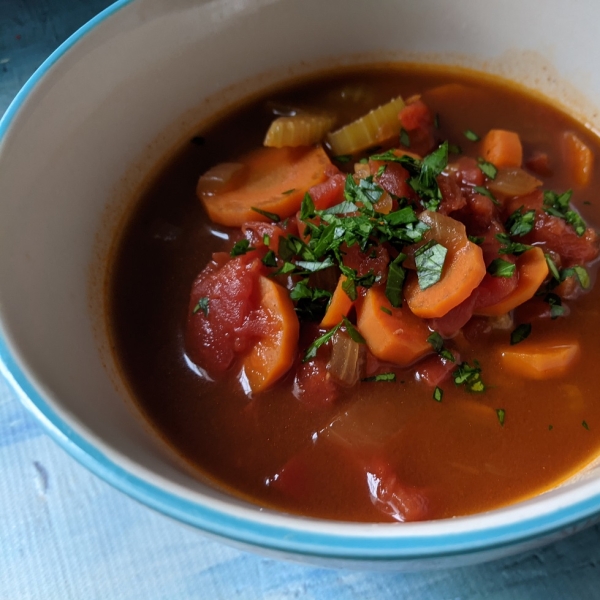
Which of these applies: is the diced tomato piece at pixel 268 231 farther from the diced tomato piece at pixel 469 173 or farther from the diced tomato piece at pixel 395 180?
the diced tomato piece at pixel 469 173

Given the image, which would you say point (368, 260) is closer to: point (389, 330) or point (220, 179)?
point (389, 330)

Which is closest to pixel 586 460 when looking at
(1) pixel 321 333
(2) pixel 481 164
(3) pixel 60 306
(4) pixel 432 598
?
(4) pixel 432 598

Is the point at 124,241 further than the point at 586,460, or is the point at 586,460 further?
the point at 124,241

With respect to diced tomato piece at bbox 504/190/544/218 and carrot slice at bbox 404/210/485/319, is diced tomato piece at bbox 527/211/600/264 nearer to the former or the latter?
diced tomato piece at bbox 504/190/544/218

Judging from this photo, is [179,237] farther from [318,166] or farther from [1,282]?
[1,282]

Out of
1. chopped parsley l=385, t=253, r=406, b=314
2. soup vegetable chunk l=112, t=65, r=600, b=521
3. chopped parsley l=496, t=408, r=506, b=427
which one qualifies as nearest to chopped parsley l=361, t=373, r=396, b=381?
soup vegetable chunk l=112, t=65, r=600, b=521

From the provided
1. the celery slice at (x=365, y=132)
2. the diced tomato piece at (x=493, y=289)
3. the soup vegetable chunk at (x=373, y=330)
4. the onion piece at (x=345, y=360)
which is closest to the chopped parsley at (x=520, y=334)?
the soup vegetable chunk at (x=373, y=330)

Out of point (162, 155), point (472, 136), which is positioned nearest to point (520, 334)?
point (472, 136)
